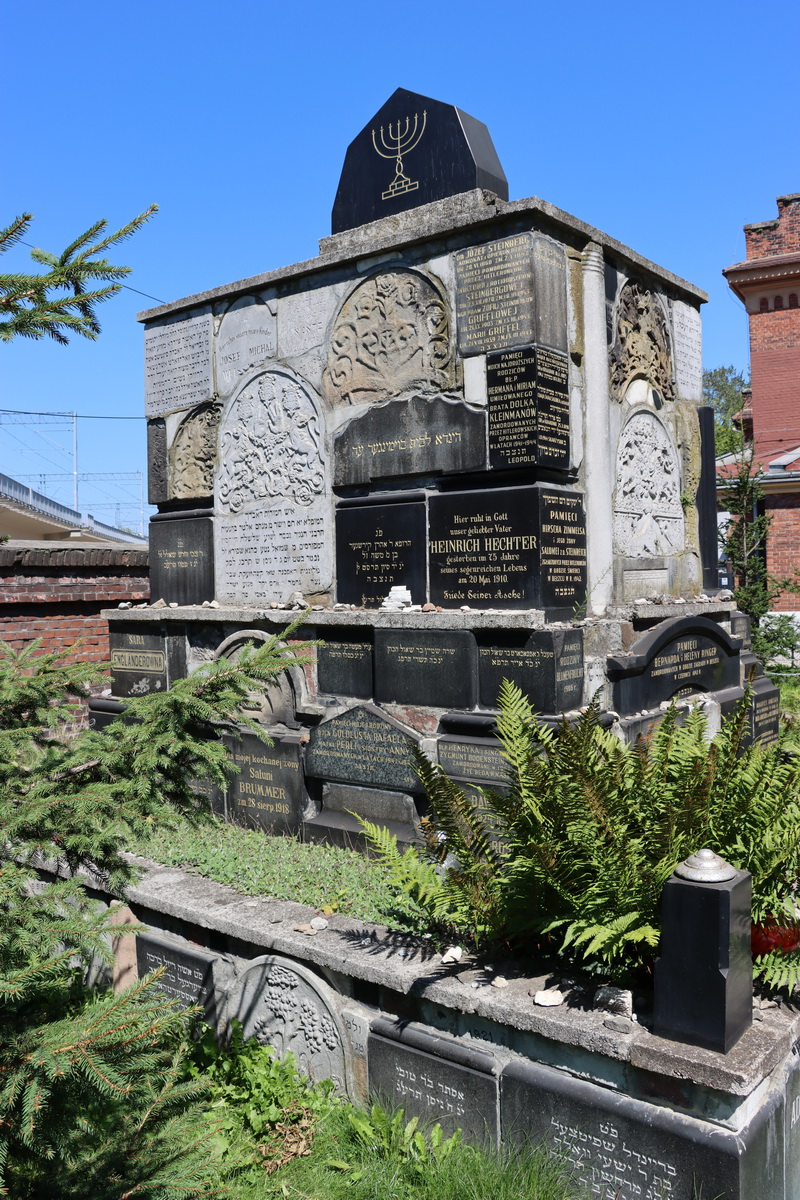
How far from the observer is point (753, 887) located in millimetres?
2934

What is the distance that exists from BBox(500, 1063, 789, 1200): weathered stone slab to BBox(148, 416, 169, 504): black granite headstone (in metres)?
5.15

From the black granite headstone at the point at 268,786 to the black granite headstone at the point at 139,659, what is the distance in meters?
0.97

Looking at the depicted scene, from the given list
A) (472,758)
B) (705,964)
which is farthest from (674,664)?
(705,964)

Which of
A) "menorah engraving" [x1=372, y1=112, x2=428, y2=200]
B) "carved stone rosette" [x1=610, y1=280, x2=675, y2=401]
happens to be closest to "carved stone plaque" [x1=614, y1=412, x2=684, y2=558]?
"carved stone rosette" [x1=610, y1=280, x2=675, y2=401]

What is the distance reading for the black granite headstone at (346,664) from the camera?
5.57m

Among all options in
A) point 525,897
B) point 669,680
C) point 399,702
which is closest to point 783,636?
point 669,680

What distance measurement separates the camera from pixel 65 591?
908 cm

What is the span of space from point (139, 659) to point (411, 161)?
3918 millimetres

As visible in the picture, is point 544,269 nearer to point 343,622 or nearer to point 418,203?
point 418,203

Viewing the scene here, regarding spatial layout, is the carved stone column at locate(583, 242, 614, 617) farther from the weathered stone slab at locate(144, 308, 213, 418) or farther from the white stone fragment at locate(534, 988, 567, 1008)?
the weathered stone slab at locate(144, 308, 213, 418)

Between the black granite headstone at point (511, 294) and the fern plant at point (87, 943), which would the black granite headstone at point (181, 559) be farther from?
the fern plant at point (87, 943)

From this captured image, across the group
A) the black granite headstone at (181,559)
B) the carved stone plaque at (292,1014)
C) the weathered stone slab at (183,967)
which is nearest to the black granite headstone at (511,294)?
the black granite headstone at (181,559)

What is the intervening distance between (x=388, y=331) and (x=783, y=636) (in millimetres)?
7041

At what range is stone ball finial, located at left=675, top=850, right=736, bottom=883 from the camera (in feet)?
8.77
